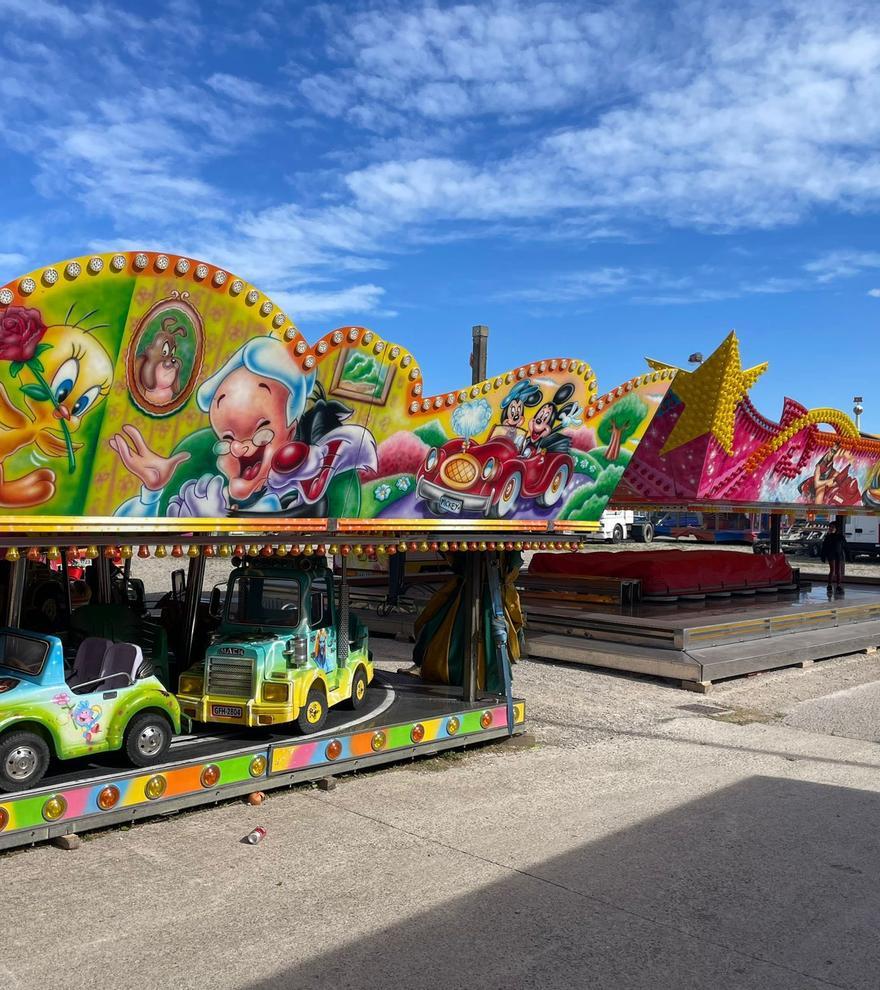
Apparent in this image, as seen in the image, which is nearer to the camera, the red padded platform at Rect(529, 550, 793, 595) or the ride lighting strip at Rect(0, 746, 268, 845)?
the ride lighting strip at Rect(0, 746, 268, 845)

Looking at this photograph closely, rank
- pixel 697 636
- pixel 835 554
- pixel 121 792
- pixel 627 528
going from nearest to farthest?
pixel 121 792 < pixel 697 636 < pixel 835 554 < pixel 627 528

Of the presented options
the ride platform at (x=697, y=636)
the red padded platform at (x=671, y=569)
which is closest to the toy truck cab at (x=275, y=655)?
the ride platform at (x=697, y=636)

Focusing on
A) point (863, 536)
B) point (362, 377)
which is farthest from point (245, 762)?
point (863, 536)

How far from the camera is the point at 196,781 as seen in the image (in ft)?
25.5

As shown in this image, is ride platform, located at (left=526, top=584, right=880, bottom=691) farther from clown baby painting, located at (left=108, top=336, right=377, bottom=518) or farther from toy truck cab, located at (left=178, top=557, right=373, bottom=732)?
clown baby painting, located at (left=108, top=336, right=377, bottom=518)

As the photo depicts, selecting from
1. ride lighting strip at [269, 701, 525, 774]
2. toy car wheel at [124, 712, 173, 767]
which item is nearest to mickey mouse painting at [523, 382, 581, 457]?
ride lighting strip at [269, 701, 525, 774]

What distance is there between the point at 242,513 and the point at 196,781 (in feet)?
7.41

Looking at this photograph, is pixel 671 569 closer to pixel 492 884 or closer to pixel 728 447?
pixel 728 447

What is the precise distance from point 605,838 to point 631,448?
16.6ft

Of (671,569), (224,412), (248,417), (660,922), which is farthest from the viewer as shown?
(671,569)

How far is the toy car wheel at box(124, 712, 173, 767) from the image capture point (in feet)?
25.2

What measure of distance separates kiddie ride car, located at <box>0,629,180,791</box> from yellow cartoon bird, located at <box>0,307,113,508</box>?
1.57 metres

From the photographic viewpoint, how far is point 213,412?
7367mm

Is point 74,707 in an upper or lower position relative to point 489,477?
lower
